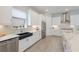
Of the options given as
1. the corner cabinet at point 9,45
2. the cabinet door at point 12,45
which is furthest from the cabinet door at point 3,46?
the cabinet door at point 12,45

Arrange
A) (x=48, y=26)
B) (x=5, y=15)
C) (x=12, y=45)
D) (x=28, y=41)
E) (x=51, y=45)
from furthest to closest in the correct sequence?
(x=28, y=41) < (x=51, y=45) < (x=48, y=26) < (x=5, y=15) < (x=12, y=45)

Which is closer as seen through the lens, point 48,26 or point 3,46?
point 3,46

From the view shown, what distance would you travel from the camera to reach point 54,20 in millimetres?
3377

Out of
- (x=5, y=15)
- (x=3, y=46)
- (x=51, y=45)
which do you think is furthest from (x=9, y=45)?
(x=51, y=45)

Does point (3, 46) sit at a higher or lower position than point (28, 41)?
higher

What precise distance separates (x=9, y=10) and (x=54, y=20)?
149 cm

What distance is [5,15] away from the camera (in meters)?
3.16

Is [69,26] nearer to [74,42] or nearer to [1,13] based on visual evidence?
[74,42]

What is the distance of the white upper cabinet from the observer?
309 centimetres

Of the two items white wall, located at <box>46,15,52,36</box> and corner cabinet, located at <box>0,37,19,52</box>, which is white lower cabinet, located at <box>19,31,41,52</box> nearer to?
corner cabinet, located at <box>0,37,19,52</box>

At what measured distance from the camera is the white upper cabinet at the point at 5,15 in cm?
309

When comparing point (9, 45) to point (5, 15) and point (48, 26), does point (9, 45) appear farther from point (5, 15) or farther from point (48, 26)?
point (48, 26)

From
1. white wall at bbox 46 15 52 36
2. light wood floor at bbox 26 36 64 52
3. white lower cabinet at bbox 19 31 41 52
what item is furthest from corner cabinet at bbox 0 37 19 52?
white wall at bbox 46 15 52 36

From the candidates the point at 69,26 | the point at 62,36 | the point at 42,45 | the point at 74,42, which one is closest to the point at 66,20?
the point at 69,26
